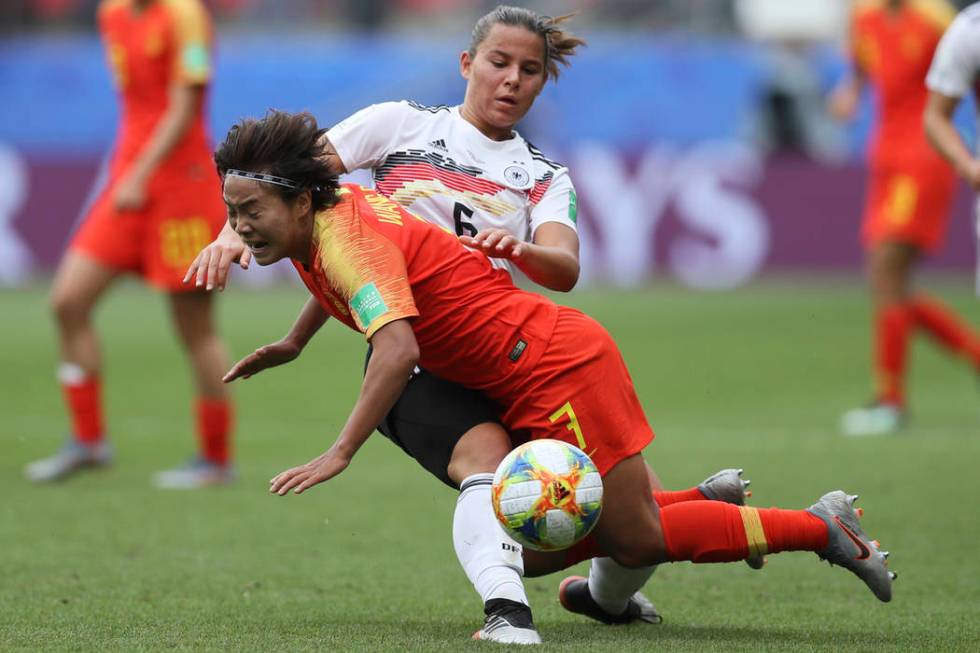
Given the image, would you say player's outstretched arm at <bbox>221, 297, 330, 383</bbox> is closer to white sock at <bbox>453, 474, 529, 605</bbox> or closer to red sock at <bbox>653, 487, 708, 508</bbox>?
white sock at <bbox>453, 474, 529, 605</bbox>

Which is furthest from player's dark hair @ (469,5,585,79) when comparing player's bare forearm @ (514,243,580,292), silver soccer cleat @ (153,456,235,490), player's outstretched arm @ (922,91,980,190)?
silver soccer cleat @ (153,456,235,490)

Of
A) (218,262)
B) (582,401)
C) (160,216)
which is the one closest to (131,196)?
(160,216)

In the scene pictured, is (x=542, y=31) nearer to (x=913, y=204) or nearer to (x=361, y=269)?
(x=361, y=269)

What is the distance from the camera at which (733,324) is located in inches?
626

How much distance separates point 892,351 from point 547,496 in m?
6.23

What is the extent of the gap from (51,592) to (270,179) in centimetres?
183

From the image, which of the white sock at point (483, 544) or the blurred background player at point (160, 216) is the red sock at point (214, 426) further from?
the white sock at point (483, 544)

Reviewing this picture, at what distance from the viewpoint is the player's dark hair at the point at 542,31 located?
5.45 meters

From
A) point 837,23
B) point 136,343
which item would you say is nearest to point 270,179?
point 136,343

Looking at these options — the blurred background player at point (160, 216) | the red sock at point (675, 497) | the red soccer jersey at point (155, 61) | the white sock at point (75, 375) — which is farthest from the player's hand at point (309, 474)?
the white sock at point (75, 375)

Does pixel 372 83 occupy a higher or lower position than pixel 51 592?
lower

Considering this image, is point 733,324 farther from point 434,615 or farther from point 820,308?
point 434,615

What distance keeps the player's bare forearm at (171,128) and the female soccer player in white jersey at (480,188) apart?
3.11m

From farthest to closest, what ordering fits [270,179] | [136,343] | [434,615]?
1. [136,343]
2. [434,615]
3. [270,179]
